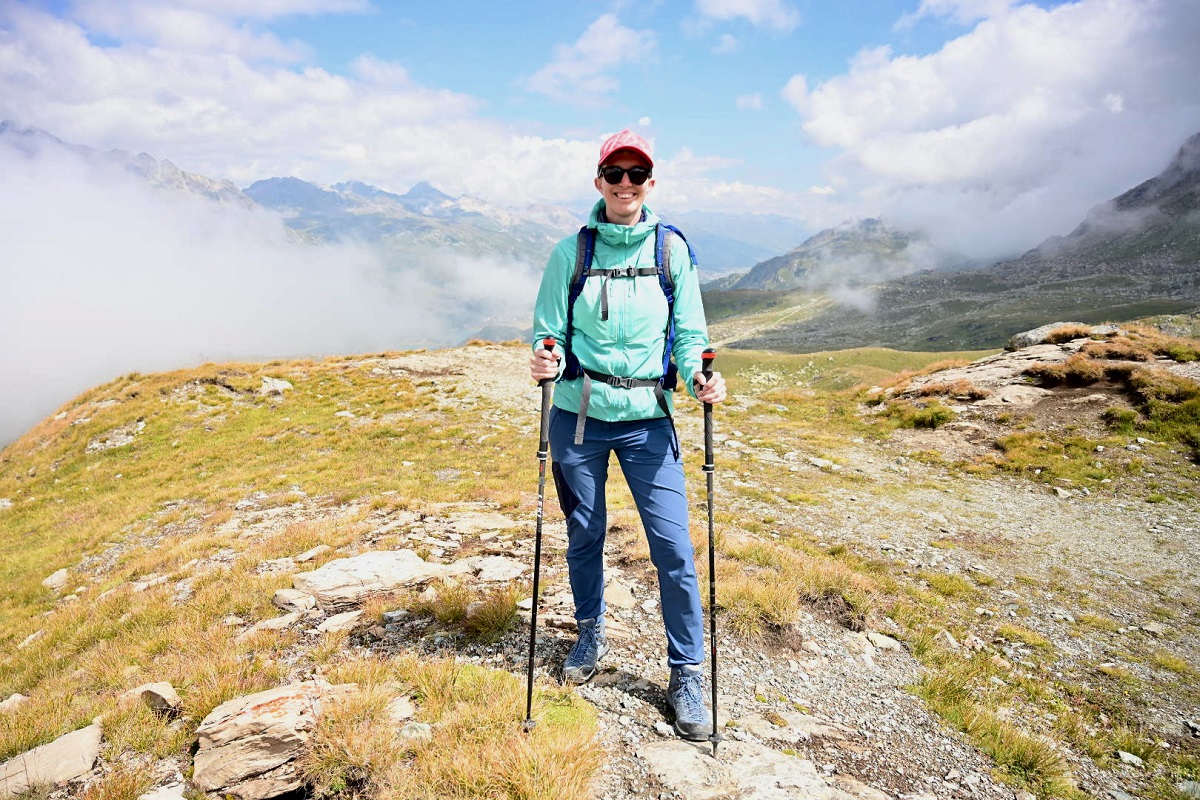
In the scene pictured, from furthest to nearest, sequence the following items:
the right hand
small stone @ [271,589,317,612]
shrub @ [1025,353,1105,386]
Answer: shrub @ [1025,353,1105,386], small stone @ [271,589,317,612], the right hand

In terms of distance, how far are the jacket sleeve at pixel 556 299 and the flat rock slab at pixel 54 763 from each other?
202 inches

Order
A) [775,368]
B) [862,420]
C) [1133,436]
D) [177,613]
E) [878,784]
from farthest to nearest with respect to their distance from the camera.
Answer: [775,368] → [862,420] → [1133,436] → [177,613] → [878,784]

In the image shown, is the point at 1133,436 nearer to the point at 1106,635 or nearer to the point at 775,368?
the point at 1106,635

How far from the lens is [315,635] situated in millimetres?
6785

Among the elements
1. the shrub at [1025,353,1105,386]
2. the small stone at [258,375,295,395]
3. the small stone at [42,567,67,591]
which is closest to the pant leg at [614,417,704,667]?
the small stone at [42,567,67,591]

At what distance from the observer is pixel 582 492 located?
5223 mm

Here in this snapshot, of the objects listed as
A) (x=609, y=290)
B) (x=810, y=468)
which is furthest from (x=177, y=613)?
(x=810, y=468)

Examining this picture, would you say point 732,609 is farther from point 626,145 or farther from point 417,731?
point 626,145

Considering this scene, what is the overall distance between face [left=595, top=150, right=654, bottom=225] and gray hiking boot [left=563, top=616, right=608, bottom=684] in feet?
13.4

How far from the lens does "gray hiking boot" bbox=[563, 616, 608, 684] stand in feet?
18.2

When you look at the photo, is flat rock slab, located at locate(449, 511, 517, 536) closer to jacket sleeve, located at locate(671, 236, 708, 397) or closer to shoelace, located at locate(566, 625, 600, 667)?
shoelace, located at locate(566, 625, 600, 667)

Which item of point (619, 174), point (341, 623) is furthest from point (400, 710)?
point (619, 174)

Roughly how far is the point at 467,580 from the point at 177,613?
427 centimetres

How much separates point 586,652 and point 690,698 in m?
1.19
